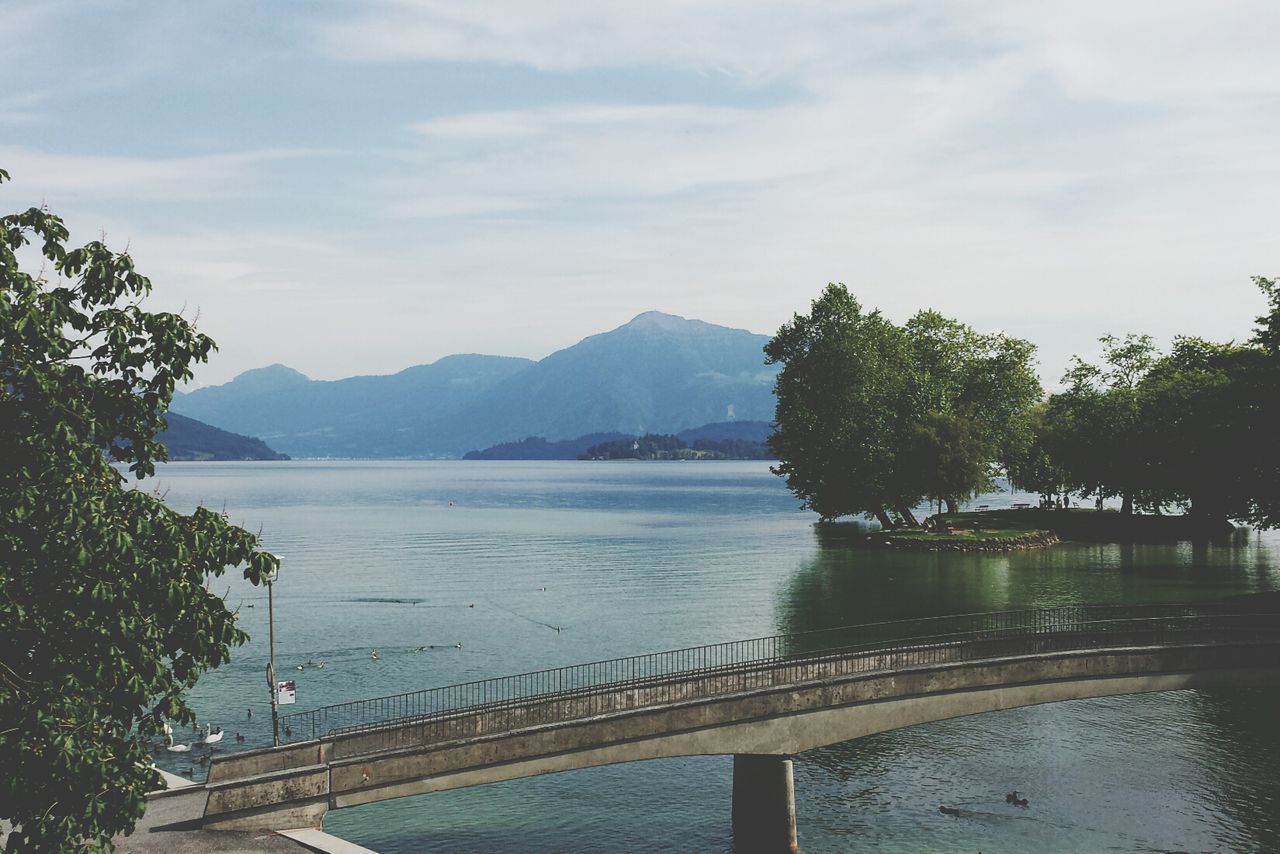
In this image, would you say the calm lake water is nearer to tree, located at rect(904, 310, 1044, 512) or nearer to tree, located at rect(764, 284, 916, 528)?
tree, located at rect(764, 284, 916, 528)

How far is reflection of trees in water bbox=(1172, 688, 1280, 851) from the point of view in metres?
36.8

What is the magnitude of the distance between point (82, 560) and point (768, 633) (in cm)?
5709

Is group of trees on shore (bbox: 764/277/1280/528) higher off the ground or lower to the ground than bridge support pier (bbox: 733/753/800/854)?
higher

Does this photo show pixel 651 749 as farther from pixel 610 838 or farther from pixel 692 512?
pixel 692 512

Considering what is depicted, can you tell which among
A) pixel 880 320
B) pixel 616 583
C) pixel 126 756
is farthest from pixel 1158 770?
pixel 880 320

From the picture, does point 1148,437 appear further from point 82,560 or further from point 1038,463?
point 82,560

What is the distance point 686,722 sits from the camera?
111 ft

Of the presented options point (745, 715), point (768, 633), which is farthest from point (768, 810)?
point (768, 633)

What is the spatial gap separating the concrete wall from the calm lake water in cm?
428

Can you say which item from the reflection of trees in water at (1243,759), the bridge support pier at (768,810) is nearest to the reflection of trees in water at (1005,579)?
the reflection of trees in water at (1243,759)

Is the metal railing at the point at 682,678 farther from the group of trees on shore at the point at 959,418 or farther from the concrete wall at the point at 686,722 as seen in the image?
the group of trees on shore at the point at 959,418

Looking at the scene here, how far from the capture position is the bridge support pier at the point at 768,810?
35.1 meters

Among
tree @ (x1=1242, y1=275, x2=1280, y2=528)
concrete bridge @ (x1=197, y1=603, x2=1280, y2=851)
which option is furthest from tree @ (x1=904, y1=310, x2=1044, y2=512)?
concrete bridge @ (x1=197, y1=603, x2=1280, y2=851)

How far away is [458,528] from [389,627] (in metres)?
89.6
